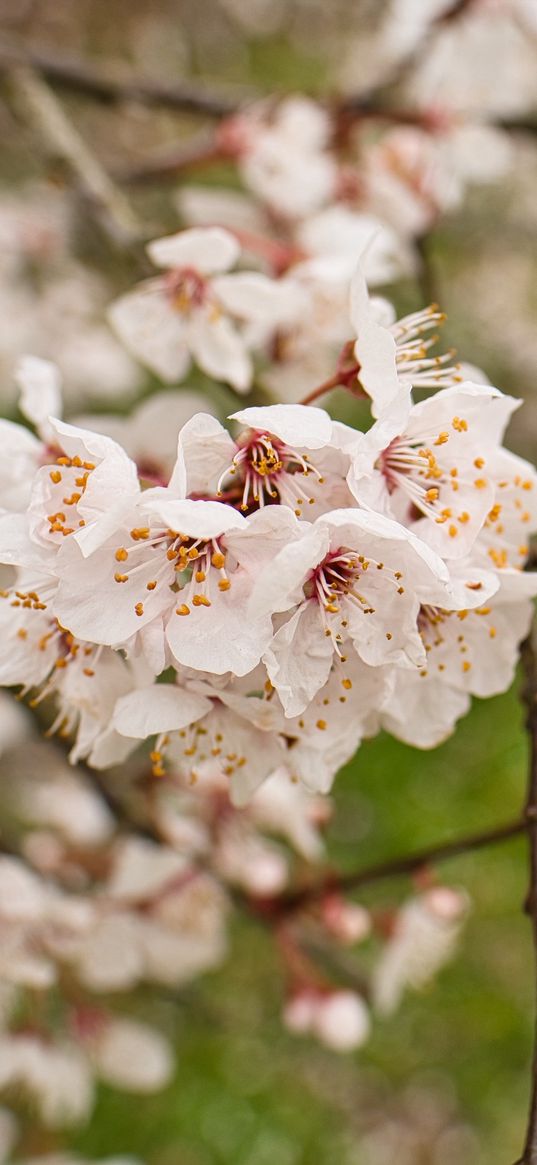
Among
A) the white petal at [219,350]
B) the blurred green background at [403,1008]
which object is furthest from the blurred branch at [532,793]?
the blurred green background at [403,1008]

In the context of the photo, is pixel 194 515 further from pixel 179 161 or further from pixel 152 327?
pixel 179 161

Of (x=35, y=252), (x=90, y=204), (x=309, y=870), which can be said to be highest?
(x=90, y=204)

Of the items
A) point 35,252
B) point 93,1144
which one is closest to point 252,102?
point 35,252

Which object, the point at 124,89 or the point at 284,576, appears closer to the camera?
the point at 284,576

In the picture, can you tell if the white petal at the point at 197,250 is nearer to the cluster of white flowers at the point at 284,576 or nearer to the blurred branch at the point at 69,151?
the blurred branch at the point at 69,151

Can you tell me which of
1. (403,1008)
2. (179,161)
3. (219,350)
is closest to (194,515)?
(219,350)

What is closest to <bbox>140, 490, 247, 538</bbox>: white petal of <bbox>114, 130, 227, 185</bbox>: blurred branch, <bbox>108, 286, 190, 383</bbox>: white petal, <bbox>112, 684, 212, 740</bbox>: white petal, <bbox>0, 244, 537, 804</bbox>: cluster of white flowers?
<bbox>0, 244, 537, 804</bbox>: cluster of white flowers

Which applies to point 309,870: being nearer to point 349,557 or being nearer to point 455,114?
point 349,557
